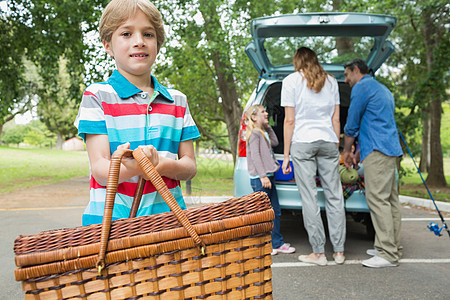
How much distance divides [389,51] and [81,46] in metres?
7.98

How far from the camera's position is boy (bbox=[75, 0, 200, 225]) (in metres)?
1.47

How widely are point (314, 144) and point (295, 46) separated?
6.39 ft

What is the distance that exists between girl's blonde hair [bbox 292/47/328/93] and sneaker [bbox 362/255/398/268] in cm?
169

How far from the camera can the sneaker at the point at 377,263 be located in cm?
392

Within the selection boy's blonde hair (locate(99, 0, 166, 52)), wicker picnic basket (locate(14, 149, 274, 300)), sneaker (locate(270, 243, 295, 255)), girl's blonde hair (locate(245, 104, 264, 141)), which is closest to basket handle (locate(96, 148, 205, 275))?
wicker picnic basket (locate(14, 149, 274, 300))

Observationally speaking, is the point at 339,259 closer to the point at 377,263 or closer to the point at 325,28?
the point at 377,263

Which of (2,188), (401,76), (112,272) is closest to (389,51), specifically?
(112,272)

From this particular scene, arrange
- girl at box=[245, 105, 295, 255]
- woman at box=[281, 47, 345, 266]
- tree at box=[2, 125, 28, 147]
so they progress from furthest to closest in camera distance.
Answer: tree at box=[2, 125, 28, 147]
girl at box=[245, 105, 295, 255]
woman at box=[281, 47, 345, 266]

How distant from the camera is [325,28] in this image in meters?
4.30

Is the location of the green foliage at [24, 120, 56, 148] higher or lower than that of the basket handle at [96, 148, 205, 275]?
lower

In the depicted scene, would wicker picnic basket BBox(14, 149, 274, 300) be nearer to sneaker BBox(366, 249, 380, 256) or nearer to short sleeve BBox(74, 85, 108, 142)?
short sleeve BBox(74, 85, 108, 142)

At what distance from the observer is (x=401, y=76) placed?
72.1 feet

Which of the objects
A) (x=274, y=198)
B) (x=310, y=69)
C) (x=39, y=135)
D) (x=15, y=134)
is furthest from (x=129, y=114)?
(x=15, y=134)

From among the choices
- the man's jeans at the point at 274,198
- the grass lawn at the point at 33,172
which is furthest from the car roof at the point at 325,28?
the grass lawn at the point at 33,172
